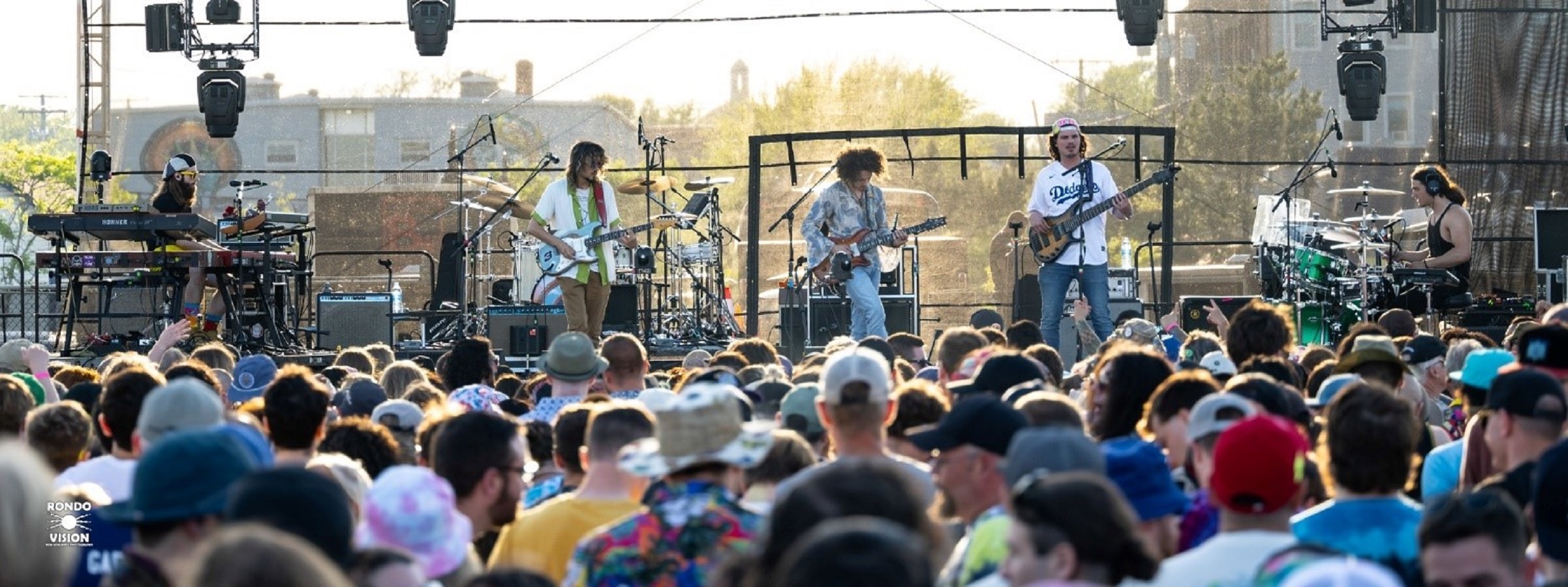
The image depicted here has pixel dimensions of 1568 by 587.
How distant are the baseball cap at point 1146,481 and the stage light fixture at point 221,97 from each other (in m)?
13.9

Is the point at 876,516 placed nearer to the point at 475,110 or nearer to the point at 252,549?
the point at 252,549

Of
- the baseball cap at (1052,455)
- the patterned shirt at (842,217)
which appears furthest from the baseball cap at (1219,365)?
the patterned shirt at (842,217)

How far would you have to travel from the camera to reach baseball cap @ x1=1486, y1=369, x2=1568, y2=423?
4.87 meters

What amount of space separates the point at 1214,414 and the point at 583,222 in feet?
30.6

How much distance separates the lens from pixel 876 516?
10.2 ft

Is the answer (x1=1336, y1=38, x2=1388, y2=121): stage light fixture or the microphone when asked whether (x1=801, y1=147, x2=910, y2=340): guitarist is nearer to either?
the microphone

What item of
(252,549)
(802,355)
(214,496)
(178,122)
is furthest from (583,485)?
(178,122)

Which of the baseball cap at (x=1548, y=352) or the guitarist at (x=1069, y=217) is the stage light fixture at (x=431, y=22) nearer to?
the guitarist at (x=1069, y=217)

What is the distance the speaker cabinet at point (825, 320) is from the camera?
15.1 m

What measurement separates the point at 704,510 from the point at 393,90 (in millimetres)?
61704

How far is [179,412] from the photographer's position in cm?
492

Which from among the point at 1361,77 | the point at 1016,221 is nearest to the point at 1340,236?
the point at 1361,77

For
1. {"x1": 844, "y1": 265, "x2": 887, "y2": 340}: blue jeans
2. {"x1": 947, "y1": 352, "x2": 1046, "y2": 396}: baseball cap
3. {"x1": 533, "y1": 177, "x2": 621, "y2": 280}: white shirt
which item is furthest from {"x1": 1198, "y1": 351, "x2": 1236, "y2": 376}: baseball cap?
{"x1": 533, "y1": 177, "x2": 621, "y2": 280}: white shirt

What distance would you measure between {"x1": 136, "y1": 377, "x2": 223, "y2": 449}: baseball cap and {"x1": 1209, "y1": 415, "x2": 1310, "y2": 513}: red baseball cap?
2.46 metres
